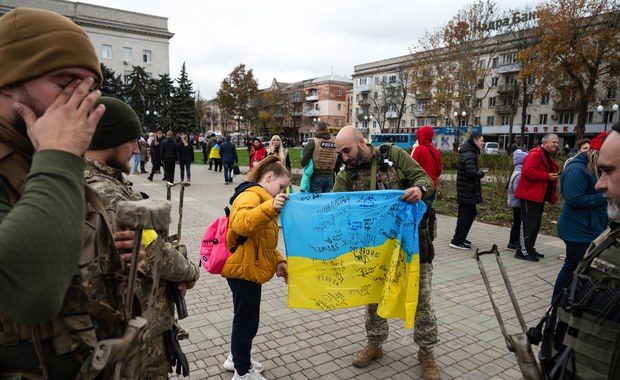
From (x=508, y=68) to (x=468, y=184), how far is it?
189 ft

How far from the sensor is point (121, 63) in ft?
218

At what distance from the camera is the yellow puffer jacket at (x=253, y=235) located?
9.62ft

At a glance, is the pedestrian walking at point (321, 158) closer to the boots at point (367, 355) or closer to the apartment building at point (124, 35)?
the boots at point (367, 355)

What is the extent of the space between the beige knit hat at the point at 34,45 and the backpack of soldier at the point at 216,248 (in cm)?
209

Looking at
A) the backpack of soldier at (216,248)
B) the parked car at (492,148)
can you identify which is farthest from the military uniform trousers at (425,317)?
the parked car at (492,148)

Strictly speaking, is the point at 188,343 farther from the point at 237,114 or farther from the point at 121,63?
the point at 121,63

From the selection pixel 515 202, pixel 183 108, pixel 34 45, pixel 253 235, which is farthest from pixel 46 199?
pixel 183 108

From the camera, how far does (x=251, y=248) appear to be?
126 inches

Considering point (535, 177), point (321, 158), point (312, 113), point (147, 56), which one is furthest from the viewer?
point (312, 113)

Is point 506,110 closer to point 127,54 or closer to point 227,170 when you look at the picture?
point 227,170

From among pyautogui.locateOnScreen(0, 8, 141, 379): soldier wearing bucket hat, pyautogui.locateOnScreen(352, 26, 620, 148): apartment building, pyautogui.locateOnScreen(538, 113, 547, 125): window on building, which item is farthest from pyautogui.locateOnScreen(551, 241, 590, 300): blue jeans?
pyautogui.locateOnScreen(538, 113, 547, 125): window on building

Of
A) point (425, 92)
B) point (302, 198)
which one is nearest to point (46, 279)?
point (302, 198)

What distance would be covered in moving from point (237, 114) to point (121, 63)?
27288 mm

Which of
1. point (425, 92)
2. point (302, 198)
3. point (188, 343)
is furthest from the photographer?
point (425, 92)
